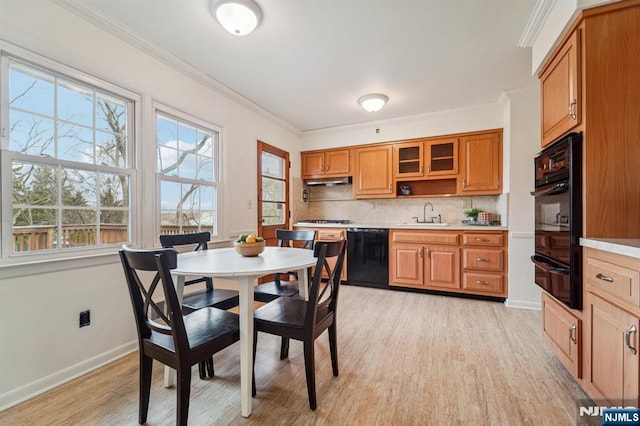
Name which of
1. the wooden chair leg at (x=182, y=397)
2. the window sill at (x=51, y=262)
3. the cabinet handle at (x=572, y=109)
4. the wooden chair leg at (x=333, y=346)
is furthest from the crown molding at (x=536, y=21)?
the window sill at (x=51, y=262)

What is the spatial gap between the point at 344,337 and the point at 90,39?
9.93ft

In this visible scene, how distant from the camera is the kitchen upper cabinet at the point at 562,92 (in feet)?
5.30

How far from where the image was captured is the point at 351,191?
4801 millimetres

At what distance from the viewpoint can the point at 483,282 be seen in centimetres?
336

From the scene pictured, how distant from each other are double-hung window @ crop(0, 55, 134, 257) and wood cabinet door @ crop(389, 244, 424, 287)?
3.12m

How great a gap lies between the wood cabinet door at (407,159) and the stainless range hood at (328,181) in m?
0.83

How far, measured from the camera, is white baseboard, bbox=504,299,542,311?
312 centimetres

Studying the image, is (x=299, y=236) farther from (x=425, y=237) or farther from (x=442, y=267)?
(x=442, y=267)

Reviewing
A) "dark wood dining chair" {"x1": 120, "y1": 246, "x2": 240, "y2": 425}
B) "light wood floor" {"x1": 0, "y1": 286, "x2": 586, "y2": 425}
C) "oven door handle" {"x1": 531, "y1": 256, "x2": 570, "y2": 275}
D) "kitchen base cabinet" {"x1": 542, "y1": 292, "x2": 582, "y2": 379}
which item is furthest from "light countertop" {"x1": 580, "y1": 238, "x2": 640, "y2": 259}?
"dark wood dining chair" {"x1": 120, "y1": 246, "x2": 240, "y2": 425}

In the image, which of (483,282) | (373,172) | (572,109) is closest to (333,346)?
(572,109)

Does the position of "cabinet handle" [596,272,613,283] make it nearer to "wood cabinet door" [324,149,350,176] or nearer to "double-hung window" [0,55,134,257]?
"double-hung window" [0,55,134,257]

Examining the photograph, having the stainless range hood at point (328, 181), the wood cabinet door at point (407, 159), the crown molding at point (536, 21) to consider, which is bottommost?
the stainless range hood at point (328, 181)

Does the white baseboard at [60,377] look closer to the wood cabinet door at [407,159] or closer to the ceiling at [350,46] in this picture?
the ceiling at [350,46]

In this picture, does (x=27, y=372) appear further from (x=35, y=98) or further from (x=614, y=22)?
(x=614, y=22)
